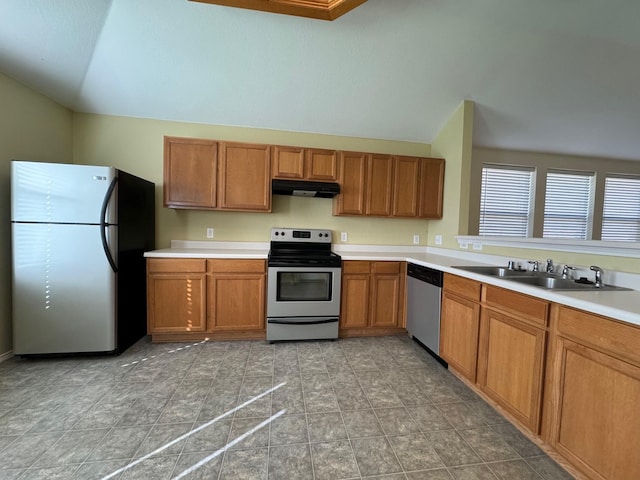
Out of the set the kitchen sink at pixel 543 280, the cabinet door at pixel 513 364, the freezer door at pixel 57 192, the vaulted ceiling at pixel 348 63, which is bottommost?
the cabinet door at pixel 513 364

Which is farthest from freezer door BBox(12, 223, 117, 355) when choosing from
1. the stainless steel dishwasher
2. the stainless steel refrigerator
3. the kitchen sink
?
the kitchen sink

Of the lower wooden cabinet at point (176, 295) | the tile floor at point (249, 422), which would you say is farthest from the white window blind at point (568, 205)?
the lower wooden cabinet at point (176, 295)

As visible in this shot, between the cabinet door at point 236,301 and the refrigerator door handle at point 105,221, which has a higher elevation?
the refrigerator door handle at point 105,221

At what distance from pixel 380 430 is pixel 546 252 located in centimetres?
185

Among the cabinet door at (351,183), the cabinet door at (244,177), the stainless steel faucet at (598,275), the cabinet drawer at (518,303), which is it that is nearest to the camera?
the cabinet drawer at (518,303)

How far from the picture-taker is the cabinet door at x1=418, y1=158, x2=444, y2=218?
3475 millimetres

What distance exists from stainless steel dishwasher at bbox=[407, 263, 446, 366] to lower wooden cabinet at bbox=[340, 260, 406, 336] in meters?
0.12

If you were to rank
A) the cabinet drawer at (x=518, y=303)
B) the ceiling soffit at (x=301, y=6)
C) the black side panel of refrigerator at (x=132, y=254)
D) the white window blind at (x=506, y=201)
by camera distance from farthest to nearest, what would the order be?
the white window blind at (x=506, y=201)
the black side panel of refrigerator at (x=132, y=254)
the ceiling soffit at (x=301, y=6)
the cabinet drawer at (x=518, y=303)

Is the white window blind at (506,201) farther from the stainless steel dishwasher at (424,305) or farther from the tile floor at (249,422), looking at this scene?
the tile floor at (249,422)

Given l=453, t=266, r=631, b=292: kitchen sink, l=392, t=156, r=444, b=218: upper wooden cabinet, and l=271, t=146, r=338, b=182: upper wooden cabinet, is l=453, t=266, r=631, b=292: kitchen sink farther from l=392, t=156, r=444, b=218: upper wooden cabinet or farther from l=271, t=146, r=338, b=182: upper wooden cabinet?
l=271, t=146, r=338, b=182: upper wooden cabinet

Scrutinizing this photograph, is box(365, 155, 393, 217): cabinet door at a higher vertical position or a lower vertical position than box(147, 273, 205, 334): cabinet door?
higher

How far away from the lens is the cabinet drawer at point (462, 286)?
2.12 metres

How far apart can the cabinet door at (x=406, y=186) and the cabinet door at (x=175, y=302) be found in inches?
94.1

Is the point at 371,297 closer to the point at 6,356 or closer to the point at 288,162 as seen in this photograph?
the point at 288,162
